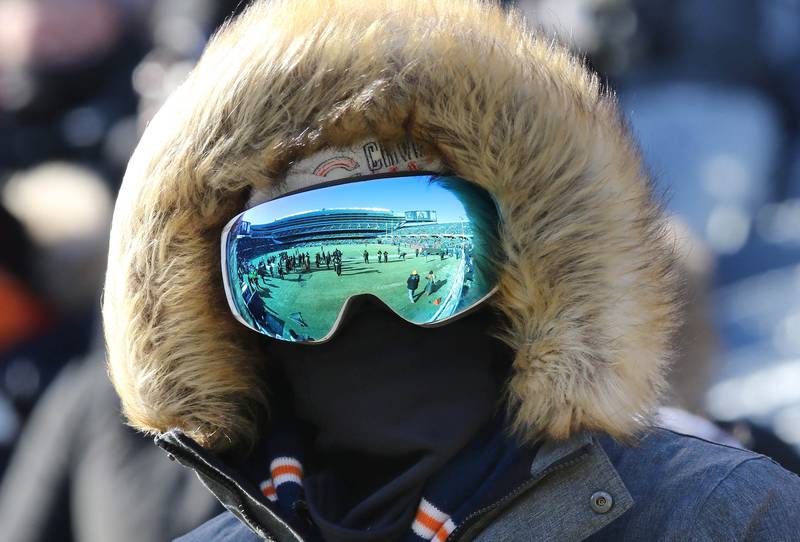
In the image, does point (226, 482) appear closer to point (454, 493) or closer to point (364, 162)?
point (454, 493)

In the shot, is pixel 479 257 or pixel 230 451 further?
pixel 230 451

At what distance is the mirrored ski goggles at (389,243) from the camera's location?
4.85 feet

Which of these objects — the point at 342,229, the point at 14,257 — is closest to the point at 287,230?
the point at 342,229

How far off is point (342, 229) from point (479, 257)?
0.68ft

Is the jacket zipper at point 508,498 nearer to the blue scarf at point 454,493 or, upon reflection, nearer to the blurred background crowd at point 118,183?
the blue scarf at point 454,493

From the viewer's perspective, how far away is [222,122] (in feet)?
5.08

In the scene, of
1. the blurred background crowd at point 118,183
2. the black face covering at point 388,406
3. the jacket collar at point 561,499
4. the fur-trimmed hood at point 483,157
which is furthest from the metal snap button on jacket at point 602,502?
the blurred background crowd at point 118,183

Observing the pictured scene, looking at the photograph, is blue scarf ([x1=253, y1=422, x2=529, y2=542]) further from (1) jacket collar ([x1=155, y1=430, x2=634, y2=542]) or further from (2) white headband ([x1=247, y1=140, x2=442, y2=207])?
(2) white headband ([x1=247, y1=140, x2=442, y2=207])

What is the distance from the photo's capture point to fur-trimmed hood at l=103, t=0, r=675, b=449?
1453 millimetres

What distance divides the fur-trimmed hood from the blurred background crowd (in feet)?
0.52

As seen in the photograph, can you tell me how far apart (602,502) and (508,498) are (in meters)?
0.13

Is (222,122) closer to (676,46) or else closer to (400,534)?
(400,534)

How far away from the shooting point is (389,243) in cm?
149

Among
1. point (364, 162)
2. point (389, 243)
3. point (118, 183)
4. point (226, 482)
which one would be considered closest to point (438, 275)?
point (389, 243)
